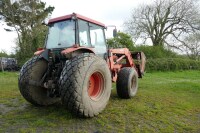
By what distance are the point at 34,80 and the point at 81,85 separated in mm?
1471

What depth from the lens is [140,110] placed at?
17.6 ft

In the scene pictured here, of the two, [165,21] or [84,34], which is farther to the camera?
[165,21]

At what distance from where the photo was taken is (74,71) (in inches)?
173

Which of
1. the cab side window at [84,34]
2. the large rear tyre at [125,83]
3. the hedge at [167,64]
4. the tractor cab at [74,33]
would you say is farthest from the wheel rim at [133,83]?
the hedge at [167,64]

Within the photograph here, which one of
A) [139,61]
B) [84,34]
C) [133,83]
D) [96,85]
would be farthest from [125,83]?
[139,61]

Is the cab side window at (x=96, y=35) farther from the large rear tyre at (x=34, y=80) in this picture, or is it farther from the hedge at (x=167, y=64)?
the hedge at (x=167, y=64)

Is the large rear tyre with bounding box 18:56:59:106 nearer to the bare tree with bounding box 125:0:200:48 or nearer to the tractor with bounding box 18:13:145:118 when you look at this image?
the tractor with bounding box 18:13:145:118

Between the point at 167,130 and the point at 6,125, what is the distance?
9.19 feet

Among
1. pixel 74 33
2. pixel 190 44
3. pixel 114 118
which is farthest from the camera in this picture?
pixel 190 44

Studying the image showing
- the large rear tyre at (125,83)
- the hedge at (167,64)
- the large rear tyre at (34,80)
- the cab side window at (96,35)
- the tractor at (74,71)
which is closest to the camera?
the tractor at (74,71)

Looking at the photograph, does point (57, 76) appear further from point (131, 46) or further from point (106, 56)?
point (131, 46)

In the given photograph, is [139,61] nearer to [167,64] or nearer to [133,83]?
[133,83]

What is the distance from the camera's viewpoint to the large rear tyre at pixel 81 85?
4301 millimetres

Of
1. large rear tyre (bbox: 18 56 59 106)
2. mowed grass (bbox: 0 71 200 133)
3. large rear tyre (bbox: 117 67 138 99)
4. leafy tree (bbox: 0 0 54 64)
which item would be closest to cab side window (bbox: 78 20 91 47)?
large rear tyre (bbox: 18 56 59 106)
